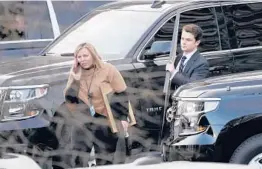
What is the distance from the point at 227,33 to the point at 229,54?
0.24 m

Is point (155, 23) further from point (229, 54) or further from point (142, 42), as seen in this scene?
point (229, 54)

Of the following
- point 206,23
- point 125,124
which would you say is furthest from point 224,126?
point 206,23

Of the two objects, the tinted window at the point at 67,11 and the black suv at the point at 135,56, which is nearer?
the black suv at the point at 135,56

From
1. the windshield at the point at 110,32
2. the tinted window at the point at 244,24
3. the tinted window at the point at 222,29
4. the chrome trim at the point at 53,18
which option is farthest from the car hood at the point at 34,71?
the chrome trim at the point at 53,18

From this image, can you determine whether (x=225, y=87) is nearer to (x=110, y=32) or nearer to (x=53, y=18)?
(x=110, y=32)

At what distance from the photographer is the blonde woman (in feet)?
21.3

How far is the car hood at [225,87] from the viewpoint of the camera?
18.2 feet

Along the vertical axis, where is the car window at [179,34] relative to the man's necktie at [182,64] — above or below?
above

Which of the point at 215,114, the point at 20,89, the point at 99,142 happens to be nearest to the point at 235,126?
the point at 215,114

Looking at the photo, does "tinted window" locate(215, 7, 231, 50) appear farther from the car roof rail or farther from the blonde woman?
the blonde woman

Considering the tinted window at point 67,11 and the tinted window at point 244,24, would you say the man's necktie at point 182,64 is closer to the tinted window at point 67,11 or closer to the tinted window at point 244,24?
the tinted window at point 244,24

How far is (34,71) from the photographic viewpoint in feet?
21.9

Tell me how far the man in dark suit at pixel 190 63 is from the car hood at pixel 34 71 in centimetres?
101

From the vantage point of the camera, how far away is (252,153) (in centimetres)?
546
